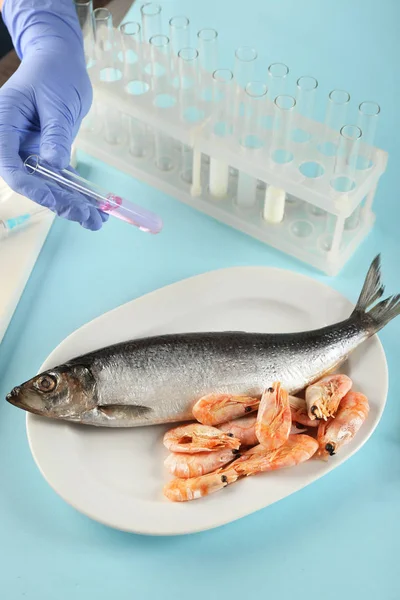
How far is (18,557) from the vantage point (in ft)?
3.64

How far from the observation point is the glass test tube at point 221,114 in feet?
5.25

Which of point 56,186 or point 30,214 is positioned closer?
point 56,186

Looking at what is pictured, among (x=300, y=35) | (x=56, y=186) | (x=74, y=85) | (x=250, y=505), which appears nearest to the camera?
(x=250, y=505)

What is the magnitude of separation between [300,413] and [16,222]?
2.54 ft

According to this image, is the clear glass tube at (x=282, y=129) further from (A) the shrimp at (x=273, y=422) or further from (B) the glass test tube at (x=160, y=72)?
(A) the shrimp at (x=273, y=422)

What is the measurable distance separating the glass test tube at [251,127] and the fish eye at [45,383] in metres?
0.71

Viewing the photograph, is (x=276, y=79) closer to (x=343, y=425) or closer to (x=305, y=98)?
(x=305, y=98)

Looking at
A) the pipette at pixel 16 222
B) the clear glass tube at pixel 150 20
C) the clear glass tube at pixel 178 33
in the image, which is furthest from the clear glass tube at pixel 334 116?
the pipette at pixel 16 222

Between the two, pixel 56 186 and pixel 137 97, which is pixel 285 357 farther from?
pixel 137 97

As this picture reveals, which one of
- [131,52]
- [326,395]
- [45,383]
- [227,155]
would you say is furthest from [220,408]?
[131,52]

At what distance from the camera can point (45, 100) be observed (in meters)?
1.42

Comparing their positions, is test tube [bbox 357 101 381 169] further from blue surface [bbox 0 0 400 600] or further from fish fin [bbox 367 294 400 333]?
fish fin [bbox 367 294 400 333]

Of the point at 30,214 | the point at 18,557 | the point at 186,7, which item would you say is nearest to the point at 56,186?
the point at 30,214

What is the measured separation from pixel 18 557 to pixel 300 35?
70.3 inches
